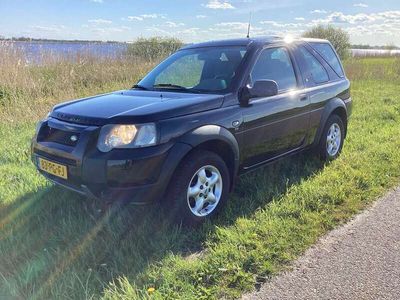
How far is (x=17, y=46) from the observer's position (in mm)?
9398

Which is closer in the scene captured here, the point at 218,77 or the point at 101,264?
the point at 101,264

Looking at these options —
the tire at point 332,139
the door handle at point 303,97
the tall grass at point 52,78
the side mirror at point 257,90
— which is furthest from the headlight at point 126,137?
the tall grass at point 52,78

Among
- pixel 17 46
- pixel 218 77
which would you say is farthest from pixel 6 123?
pixel 218 77

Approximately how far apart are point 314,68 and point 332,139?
3.42ft

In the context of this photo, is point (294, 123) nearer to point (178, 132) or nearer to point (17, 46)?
point (178, 132)

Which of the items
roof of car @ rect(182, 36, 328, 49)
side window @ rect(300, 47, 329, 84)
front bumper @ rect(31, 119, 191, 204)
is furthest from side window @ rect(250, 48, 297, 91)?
front bumper @ rect(31, 119, 191, 204)

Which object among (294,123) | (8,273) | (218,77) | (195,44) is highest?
(195,44)

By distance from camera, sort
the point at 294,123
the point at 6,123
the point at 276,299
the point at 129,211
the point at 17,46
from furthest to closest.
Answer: the point at 17,46 → the point at 6,123 → the point at 294,123 → the point at 129,211 → the point at 276,299

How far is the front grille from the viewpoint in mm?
3295

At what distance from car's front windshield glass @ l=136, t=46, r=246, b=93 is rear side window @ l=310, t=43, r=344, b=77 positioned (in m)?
1.56

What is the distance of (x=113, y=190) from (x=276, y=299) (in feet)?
4.86

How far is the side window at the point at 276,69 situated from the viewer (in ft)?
13.7

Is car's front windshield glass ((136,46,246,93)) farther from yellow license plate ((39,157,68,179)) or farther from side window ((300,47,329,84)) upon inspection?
yellow license plate ((39,157,68,179))

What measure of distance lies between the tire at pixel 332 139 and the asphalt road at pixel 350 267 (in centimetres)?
153
